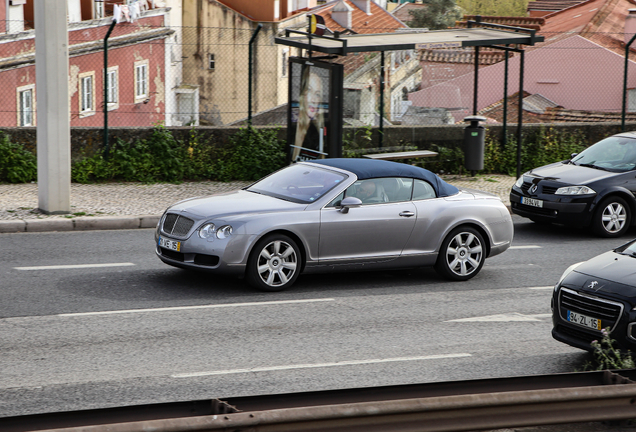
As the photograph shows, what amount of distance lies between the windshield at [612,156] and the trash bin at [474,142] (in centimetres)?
332

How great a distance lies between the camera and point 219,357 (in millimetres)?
7320

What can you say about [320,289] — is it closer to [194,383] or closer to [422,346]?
[422,346]

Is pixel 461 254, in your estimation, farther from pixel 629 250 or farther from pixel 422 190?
pixel 629 250

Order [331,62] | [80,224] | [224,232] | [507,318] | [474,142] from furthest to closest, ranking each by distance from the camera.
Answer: [474,142] < [331,62] < [80,224] < [224,232] < [507,318]

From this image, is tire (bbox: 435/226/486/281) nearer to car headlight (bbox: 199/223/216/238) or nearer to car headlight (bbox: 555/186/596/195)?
car headlight (bbox: 199/223/216/238)

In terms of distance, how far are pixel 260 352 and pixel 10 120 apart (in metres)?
19.3

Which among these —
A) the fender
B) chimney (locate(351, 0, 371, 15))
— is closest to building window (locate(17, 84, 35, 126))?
the fender

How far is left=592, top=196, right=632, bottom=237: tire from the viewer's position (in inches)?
542

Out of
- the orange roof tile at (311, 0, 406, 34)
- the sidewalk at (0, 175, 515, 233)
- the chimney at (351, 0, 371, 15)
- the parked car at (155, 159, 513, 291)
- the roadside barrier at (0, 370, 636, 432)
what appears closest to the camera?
the roadside barrier at (0, 370, 636, 432)

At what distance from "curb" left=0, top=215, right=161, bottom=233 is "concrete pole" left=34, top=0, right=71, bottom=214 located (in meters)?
0.54

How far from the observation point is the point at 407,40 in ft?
55.2

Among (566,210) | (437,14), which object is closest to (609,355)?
(566,210)

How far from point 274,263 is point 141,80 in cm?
2600

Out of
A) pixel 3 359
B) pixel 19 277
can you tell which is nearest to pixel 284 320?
pixel 3 359
